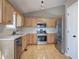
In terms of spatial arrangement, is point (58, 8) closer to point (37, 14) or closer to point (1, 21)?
point (37, 14)

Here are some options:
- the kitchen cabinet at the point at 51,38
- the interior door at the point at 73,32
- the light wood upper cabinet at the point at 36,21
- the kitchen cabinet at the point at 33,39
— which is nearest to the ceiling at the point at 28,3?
the interior door at the point at 73,32

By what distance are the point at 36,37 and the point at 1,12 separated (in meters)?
6.53

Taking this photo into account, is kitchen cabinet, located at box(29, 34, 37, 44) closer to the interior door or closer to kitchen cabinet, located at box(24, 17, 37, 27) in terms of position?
kitchen cabinet, located at box(24, 17, 37, 27)

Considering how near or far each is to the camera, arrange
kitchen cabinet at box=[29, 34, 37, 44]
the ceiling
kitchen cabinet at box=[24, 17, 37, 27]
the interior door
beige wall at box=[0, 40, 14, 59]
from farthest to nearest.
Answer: kitchen cabinet at box=[24, 17, 37, 27] < kitchen cabinet at box=[29, 34, 37, 44] < the ceiling < the interior door < beige wall at box=[0, 40, 14, 59]

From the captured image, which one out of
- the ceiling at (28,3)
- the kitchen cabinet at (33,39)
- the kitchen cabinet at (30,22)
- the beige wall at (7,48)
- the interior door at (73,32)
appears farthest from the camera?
the kitchen cabinet at (30,22)

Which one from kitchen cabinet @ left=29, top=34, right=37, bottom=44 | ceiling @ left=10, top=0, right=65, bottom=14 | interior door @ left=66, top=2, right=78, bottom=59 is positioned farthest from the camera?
kitchen cabinet @ left=29, top=34, right=37, bottom=44

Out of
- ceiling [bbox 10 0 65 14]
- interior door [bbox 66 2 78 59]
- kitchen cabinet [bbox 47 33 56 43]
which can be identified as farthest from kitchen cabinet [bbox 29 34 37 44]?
interior door [bbox 66 2 78 59]

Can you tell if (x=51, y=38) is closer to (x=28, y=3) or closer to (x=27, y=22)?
(x=27, y=22)

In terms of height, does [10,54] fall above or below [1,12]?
below

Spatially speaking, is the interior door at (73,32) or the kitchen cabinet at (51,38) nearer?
the interior door at (73,32)

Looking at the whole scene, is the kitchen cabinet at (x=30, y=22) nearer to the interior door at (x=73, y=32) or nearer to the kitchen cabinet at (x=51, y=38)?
the kitchen cabinet at (x=51, y=38)

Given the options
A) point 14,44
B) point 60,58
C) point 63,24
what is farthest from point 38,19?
point 14,44

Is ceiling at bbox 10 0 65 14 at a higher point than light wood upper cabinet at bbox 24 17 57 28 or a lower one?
higher

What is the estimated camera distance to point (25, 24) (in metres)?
10.2
